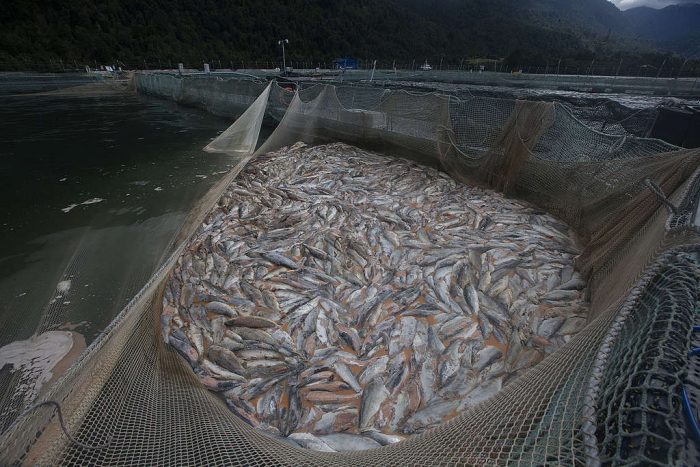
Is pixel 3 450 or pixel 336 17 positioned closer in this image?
pixel 3 450

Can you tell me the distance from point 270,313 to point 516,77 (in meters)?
39.7

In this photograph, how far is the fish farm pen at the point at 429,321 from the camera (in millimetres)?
1684

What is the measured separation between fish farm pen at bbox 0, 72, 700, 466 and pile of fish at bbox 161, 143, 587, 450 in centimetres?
3

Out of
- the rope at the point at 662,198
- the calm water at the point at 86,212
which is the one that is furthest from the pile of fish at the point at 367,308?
the rope at the point at 662,198

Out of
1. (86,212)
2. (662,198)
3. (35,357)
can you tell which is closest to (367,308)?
(662,198)

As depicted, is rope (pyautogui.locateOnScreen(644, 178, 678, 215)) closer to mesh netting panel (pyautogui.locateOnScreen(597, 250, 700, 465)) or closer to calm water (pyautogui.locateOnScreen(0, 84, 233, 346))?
mesh netting panel (pyautogui.locateOnScreen(597, 250, 700, 465))

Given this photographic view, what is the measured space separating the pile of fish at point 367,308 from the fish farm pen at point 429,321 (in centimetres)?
3

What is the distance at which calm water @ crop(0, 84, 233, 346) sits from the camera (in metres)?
4.59

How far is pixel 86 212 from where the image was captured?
7.45 meters

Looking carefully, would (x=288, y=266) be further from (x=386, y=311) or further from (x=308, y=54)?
(x=308, y=54)

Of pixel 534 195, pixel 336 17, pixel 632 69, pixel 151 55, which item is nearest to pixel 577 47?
pixel 336 17

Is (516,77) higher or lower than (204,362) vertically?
higher

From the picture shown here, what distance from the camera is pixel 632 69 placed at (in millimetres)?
33375

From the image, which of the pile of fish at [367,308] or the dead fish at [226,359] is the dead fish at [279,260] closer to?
the pile of fish at [367,308]
